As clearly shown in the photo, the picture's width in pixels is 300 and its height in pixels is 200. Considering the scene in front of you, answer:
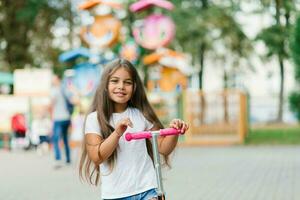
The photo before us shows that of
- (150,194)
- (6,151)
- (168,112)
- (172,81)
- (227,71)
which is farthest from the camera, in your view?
(227,71)

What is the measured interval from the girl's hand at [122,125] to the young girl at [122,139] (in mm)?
113

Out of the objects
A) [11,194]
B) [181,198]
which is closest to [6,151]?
[11,194]

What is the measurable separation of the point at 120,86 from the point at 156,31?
1935 centimetres

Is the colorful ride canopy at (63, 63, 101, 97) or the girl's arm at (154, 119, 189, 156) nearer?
the girl's arm at (154, 119, 189, 156)

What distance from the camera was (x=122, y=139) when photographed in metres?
3.93

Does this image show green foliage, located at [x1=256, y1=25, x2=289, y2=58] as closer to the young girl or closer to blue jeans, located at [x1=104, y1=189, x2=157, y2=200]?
the young girl

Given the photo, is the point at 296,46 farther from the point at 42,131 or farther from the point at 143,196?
A: the point at 143,196

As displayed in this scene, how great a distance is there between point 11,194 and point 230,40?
28409mm

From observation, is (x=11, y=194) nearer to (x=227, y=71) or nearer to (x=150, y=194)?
(x=150, y=194)

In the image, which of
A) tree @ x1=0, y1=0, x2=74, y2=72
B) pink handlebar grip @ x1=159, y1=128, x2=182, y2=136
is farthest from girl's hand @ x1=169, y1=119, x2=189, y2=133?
tree @ x1=0, y1=0, x2=74, y2=72

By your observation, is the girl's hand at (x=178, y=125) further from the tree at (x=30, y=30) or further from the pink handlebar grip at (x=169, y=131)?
the tree at (x=30, y=30)

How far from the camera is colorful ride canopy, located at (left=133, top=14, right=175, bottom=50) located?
23031mm

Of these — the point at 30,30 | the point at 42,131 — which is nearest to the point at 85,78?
the point at 42,131

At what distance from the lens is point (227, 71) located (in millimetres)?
40969
